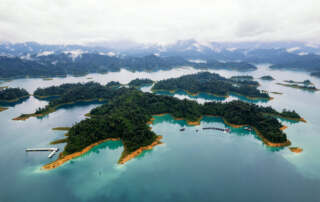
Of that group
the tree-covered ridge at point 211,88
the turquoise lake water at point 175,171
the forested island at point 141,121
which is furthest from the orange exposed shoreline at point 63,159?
the tree-covered ridge at point 211,88

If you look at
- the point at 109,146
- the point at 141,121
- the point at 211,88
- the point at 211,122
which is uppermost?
the point at 211,88

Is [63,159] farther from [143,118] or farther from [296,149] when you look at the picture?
[296,149]

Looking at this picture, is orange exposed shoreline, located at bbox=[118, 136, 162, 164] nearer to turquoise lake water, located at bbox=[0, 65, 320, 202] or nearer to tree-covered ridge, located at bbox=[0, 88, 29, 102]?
turquoise lake water, located at bbox=[0, 65, 320, 202]

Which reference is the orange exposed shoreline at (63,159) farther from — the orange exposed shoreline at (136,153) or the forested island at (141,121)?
the orange exposed shoreline at (136,153)

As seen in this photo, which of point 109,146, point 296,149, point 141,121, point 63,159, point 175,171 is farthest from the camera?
point 141,121

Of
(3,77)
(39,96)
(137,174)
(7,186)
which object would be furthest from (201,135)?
(3,77)

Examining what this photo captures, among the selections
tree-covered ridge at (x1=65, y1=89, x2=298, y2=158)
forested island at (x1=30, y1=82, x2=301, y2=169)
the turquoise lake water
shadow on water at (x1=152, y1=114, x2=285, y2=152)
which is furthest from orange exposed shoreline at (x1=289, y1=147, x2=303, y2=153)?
shadow on water at (x1=152, y1=114, x2=285, y2=152)

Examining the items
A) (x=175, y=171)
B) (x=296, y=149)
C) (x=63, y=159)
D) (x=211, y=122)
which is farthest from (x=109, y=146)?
(x=296, y=149)

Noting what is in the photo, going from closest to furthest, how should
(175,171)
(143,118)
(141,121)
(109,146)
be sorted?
(175,171)
(109,146)
(141,121)
(143,118)
